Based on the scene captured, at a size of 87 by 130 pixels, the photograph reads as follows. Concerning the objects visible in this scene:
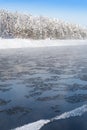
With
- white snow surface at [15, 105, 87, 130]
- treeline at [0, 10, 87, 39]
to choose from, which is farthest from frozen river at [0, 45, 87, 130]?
treeline at [0, 10, 87, 39]

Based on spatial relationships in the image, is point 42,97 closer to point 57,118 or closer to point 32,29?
point 57,118

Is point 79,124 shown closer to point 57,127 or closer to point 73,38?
point 57,127

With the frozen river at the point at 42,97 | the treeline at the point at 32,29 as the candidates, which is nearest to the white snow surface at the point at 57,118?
the frozen river at the point at 42,97

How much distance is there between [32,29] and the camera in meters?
126

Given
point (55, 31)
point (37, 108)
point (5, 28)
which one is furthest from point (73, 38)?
point (37, 108)

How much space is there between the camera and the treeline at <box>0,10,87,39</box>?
119 m

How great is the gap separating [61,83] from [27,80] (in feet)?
10.2

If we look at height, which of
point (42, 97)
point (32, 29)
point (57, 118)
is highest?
point (57, 118)

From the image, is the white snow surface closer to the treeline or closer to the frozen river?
the frozen river

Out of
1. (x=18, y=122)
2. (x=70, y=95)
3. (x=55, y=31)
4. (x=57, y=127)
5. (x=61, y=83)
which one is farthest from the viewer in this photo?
(x=55, y=31)

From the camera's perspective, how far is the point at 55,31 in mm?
135375

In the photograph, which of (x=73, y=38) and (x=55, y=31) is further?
(x=73, y=38)

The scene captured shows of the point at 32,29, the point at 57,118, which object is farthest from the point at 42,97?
the point at 32,29

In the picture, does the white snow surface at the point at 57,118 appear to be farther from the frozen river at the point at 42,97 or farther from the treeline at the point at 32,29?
the treeline at the point at 32,29
